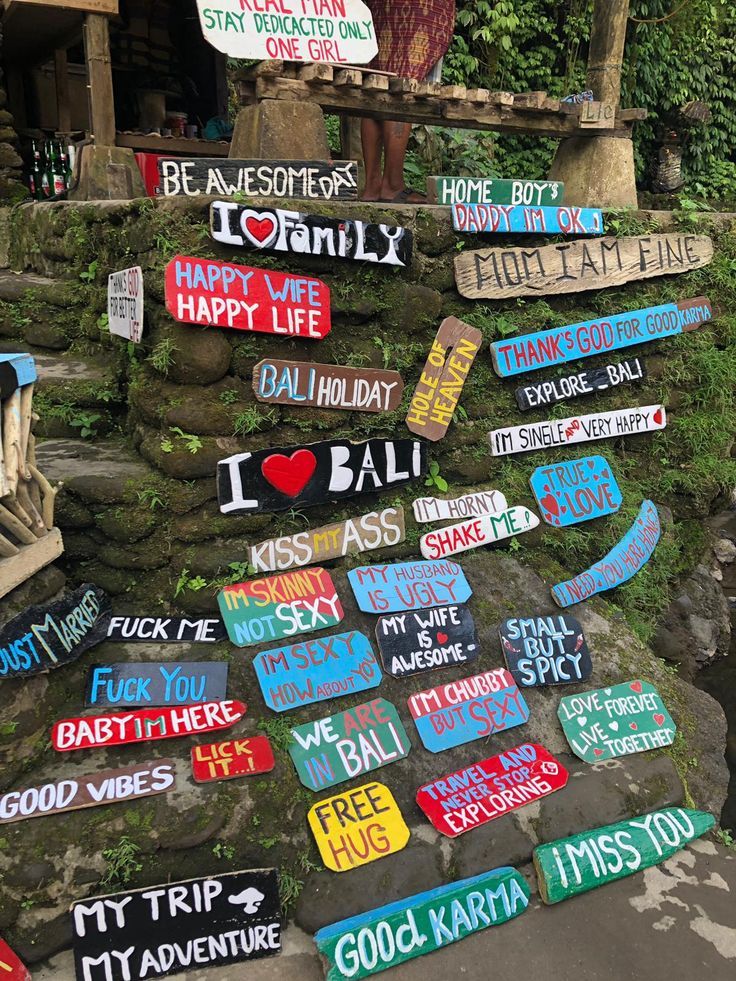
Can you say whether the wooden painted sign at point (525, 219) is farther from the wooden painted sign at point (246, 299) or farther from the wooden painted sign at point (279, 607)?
the wooden painted sign at point (279, 607)

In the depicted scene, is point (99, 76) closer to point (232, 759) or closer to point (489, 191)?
point (489, 191)

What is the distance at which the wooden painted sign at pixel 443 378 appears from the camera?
3379 millimetres

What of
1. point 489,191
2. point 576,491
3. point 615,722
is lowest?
point 615,722

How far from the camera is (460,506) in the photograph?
3.48 meters

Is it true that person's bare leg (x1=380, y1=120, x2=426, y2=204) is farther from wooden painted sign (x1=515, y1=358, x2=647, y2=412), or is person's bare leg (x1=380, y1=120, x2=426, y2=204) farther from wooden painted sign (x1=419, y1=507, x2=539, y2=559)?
wooden painted sign (x1=419, y1=507, x2=539, y2=559)

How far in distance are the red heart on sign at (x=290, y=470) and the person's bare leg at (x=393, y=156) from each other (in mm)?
1616

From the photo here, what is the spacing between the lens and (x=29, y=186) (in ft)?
21.5

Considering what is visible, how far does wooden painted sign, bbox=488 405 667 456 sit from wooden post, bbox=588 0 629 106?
1.77 metres

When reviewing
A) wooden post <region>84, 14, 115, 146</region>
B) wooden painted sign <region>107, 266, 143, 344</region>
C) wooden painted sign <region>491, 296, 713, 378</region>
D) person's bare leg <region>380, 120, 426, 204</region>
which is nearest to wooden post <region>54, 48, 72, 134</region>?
wooden post <region>84, 14, 115, 146</region>

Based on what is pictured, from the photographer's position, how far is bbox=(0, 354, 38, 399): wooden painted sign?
2102 mm

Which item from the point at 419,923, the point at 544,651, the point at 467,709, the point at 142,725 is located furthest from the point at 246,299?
the point at 419,923

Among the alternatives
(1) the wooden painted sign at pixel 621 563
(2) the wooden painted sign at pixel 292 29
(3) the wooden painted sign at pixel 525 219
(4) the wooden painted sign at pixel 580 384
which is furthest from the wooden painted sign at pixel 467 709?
(2) the wooden painted sign at pixel 292 29

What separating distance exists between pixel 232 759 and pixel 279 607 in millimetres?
623

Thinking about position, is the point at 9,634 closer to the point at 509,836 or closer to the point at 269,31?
the point at 509,836
